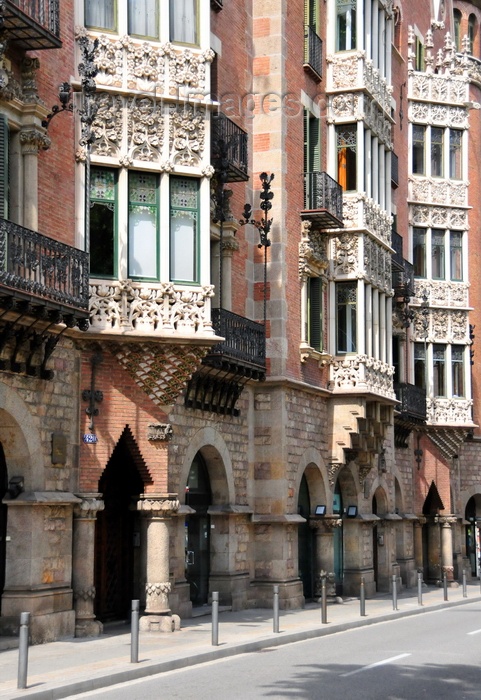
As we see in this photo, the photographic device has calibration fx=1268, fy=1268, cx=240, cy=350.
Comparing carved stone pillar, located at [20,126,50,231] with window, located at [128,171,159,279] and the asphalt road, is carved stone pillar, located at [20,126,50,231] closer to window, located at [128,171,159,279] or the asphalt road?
window, located at [128,171,159,279]

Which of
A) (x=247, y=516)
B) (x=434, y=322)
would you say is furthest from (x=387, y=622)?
(x=434, y=322)

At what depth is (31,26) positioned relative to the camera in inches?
789

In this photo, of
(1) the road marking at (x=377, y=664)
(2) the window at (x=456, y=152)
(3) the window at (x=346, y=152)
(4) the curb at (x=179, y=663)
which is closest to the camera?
(4) the curb at (x=179, y=663)

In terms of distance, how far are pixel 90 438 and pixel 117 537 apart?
3.37 metres

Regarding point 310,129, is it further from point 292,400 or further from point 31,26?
point 31,26

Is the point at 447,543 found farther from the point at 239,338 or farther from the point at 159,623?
the point at 159,623

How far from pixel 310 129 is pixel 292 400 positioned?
752cm

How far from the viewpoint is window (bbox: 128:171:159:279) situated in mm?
23609

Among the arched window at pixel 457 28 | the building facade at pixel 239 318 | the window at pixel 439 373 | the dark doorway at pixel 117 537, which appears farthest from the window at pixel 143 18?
the arched window at pixel 457 28

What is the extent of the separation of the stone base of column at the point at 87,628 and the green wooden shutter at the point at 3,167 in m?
7.17

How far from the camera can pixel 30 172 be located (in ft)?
70.6

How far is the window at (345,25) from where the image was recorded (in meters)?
34.5

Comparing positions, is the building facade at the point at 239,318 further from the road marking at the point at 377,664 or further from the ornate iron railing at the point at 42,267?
the road marking at the point at 377,664

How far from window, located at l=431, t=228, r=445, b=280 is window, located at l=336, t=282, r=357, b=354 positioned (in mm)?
12484
